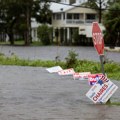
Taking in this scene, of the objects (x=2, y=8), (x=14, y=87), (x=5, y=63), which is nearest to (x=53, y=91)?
(x=14, y=87)

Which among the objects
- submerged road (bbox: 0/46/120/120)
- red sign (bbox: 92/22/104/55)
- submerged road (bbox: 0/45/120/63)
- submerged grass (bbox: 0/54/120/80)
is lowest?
→ submerged road (bbox: 0/45/120/63)

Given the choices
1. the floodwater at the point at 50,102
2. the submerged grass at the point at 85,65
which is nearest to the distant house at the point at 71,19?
the submerged grass at the point at 85,65

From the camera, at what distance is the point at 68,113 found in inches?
422

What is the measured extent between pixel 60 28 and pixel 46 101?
89930mm

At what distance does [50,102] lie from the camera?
41.3 ft

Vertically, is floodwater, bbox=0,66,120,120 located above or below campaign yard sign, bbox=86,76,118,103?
below

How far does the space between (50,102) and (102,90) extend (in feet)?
4.70

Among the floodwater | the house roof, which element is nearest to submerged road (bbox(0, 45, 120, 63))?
the floodwater

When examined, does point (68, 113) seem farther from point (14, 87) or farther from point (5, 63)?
point (5, 63)

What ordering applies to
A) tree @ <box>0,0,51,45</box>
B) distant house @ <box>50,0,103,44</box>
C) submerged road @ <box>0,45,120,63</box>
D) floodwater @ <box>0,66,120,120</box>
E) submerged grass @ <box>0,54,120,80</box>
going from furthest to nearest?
distant house @ <box>50,0,103,44</box>
tree @ <box>0,0,51,45</box>
submerged road @ <box>0,45,120,63</box>
submerged grass @ <box>0,54,120,80</box>
floodwater @ <box>0,66,120,120</box>

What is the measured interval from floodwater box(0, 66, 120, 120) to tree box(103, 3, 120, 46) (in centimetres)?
5399

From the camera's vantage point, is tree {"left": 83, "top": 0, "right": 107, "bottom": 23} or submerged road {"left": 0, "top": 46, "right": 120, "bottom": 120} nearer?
submerged road {"left": 0, "top": 46, "right": 120, "bottom": 120}

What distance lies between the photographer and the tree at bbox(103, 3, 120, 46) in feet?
236

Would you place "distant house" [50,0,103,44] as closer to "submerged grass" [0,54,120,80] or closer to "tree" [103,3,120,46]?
"tree" [103,3,120,46]
